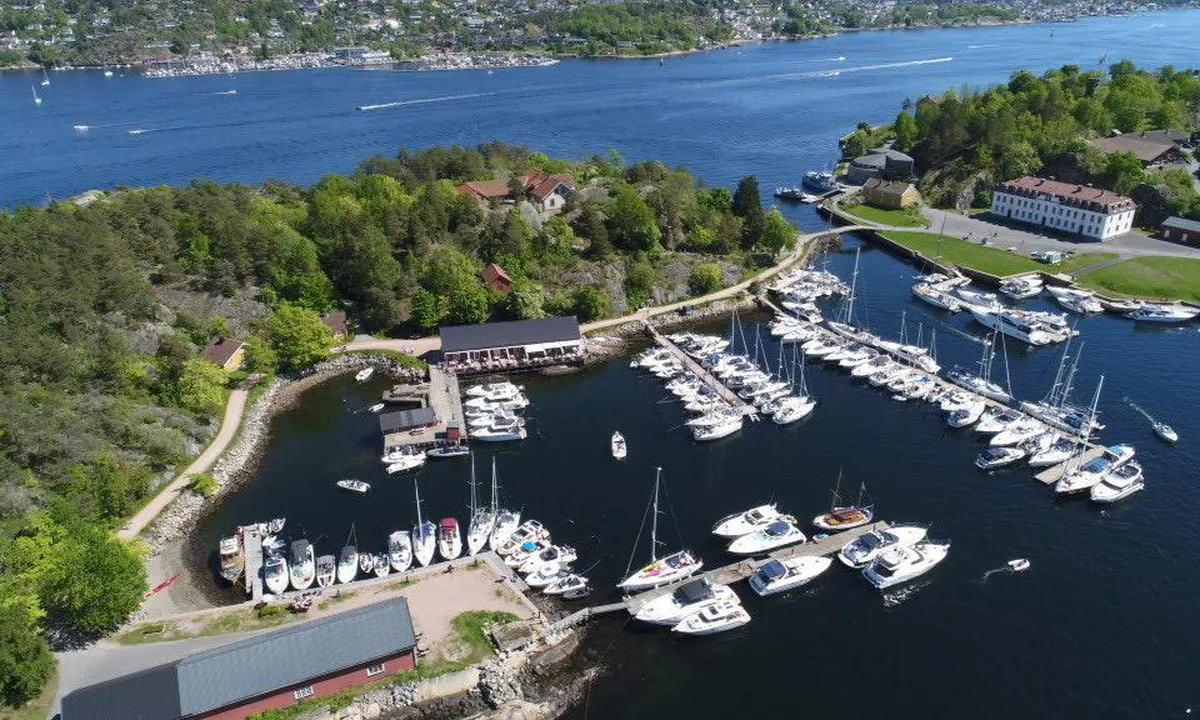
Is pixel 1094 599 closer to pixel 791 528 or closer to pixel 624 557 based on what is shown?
pixel 791 528

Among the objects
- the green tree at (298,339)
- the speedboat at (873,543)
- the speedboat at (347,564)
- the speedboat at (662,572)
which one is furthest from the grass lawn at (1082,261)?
the speedboat at (347,564)

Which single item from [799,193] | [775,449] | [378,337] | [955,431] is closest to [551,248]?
[378,337]

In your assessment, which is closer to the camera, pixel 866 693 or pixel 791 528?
pixel 866 693

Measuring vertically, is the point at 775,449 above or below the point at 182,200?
below

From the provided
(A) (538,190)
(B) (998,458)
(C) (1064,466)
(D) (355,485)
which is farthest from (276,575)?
(A) (538,190)

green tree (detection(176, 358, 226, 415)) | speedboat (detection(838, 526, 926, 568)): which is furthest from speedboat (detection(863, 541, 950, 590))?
green tree (detection(176, 358, 226, 415))

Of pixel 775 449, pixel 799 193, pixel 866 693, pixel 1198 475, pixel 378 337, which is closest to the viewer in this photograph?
pixel 866 693
